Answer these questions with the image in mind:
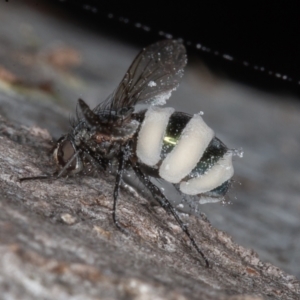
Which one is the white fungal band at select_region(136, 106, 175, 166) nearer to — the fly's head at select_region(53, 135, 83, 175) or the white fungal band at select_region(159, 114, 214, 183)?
the white fungal band at select_region(159, 114, 214, 183)

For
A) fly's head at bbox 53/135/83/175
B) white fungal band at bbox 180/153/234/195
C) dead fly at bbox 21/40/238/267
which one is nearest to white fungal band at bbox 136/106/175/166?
dead fly at bbox 21/40/238/267

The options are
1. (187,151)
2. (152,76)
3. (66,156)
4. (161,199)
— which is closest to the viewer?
(187,151)

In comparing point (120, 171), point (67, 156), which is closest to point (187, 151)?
point (120, 171)

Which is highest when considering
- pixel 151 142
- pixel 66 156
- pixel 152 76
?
pixel 152 76

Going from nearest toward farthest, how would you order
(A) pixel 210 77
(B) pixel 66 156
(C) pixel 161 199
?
(C) pixel 161 199 < (B) pixel 66 156 < (A) pixel 210 77

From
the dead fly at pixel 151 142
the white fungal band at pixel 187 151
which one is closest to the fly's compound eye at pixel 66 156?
the dead fly at pixel 151 142

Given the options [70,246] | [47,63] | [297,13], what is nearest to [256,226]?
[70,246]

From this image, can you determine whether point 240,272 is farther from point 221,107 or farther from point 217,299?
point 221,107

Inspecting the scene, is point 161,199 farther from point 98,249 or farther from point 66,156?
point 98,249
